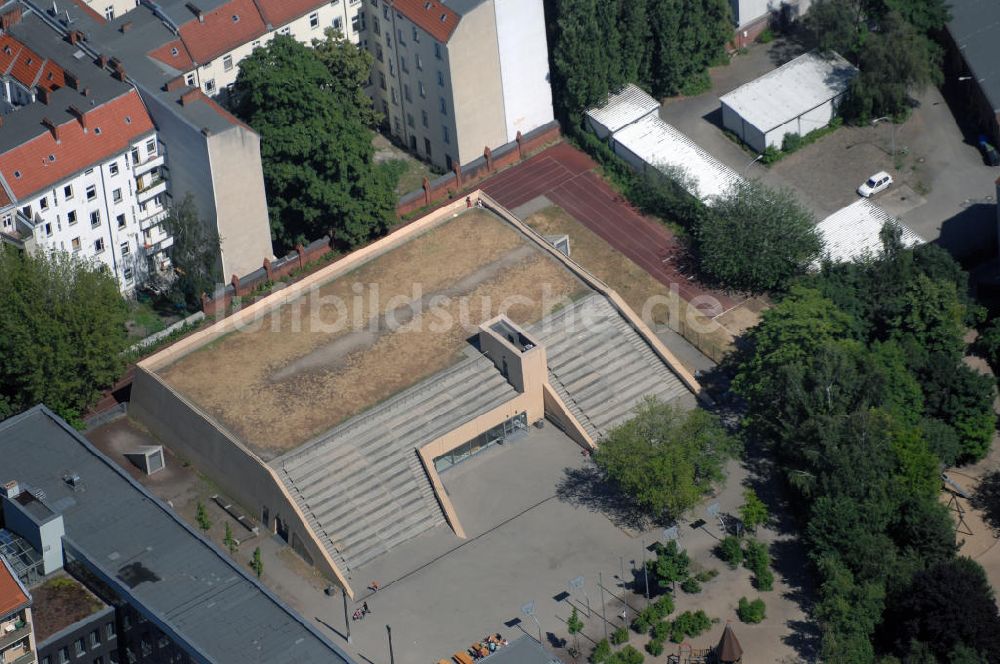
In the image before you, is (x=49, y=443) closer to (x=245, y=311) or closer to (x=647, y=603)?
(x=245, y=311)

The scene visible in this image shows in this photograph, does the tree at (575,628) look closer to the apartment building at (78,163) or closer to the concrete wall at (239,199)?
the concrete wall at (239,199)

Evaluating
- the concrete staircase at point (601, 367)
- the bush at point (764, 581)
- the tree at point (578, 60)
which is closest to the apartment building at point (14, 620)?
the concrete staircase at point (601, 367)

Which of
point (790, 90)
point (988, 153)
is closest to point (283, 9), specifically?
point (790, 90)

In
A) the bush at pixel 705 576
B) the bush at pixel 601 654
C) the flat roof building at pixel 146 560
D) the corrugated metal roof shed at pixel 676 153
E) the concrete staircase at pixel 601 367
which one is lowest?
the bush at pixel 705 576

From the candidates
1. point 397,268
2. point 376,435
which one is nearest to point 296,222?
point 397,268

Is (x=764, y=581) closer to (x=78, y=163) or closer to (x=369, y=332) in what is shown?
(x=369, y=332)

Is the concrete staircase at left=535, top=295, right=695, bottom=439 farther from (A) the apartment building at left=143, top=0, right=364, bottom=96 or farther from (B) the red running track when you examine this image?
(A) the apartment building at left=143, top=0, right=364, bottom=96

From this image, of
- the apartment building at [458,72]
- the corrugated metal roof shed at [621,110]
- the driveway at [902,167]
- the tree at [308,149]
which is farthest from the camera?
the corrugated metal roof shed at [621,110]
